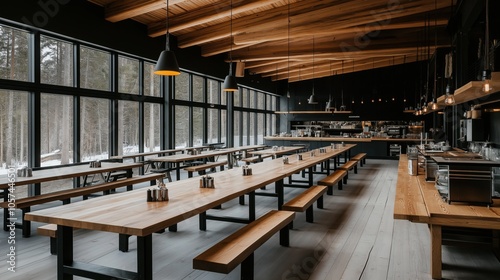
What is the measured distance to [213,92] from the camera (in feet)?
36.3

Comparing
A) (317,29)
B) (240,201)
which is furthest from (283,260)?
(317,29)

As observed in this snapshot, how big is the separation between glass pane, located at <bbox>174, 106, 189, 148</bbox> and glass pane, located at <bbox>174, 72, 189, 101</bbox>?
0.29 meters

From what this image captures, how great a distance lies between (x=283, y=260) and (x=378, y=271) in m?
0.83

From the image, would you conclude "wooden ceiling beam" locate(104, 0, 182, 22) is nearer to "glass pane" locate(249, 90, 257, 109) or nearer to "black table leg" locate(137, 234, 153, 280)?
"black table leg" locate(137, 234, 153, 280)

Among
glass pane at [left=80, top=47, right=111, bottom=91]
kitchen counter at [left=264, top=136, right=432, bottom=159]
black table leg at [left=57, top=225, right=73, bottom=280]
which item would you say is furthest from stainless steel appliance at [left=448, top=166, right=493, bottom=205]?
kitchen counter at [left=264, top=136, right=432, bottom=159]

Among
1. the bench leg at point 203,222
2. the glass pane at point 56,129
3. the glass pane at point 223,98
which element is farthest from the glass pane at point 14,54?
the glass pane at point 223,98

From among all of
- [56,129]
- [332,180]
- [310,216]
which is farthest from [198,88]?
[310,216]

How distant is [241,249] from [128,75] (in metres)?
6.18

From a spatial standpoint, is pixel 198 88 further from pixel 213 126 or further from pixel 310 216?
pixel 310 216

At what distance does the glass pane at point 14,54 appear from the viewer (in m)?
5.22

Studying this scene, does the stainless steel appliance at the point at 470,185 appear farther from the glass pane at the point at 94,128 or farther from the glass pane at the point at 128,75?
the glass pane at the point at 128,75

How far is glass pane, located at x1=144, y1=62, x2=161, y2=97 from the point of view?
8175mm

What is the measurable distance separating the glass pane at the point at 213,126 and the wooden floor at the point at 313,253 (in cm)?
634

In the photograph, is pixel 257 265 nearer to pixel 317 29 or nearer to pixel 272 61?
pixel 317 29
